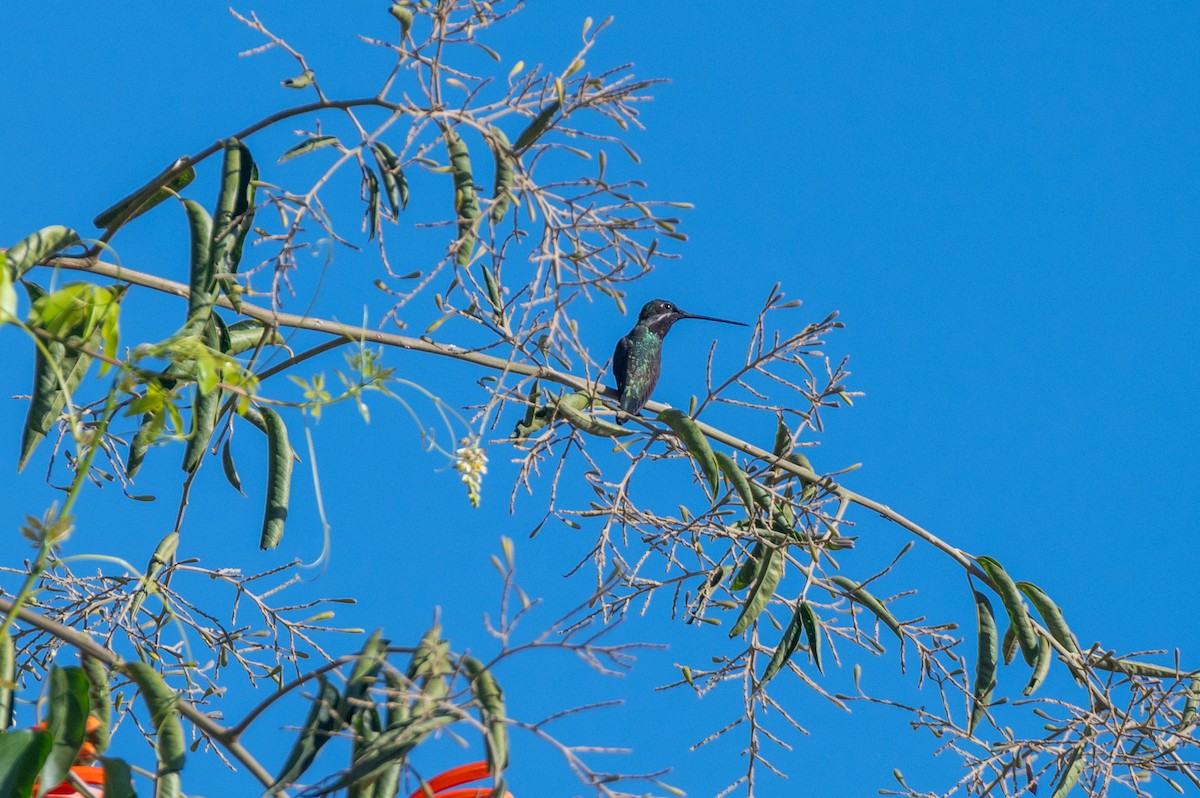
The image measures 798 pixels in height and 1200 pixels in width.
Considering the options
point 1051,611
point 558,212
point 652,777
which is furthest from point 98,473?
point 1051,611

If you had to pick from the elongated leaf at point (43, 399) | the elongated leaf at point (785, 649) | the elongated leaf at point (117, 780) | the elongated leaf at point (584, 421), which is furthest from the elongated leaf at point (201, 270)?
the elongated leaf at point (785, 649)

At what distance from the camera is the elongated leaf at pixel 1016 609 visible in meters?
2.98

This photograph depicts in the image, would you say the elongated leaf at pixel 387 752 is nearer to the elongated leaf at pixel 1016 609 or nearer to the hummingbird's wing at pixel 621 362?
the elongated leaf at pixel 1016 609

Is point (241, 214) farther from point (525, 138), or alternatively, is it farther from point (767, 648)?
point (767, 648)

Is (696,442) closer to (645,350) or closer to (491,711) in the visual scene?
(491,711)

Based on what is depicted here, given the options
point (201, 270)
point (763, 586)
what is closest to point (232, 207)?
point (201, 270)

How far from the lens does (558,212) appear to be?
7.53 feet

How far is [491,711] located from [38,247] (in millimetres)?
952

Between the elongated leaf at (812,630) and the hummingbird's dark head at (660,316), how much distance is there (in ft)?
6.96

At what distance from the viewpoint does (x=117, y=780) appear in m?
1.69

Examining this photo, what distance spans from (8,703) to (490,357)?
44.2 inches

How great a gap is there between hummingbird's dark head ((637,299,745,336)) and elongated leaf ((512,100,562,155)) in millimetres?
2706

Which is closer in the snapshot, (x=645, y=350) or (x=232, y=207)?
(x=232, y=207)

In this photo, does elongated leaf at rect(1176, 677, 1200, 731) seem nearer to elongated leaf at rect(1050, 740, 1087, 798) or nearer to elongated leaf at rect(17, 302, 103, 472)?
elongated leaf at rect(1050, 740, 1087, 798)
